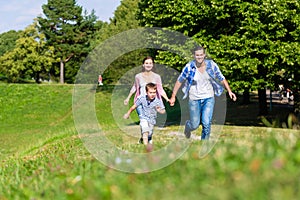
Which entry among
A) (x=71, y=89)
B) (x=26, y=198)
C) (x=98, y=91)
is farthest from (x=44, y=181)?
(x=71, y=89)

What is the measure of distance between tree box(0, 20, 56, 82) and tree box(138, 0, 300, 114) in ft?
151

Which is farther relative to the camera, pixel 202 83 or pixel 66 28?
pixel 66 28

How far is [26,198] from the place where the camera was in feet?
17.5

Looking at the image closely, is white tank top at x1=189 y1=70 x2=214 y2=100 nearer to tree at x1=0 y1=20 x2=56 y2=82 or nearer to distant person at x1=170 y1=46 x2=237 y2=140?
distant person at x1=170 y1=46 x2=237 y2=140

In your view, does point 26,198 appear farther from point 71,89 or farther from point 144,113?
point 71,89

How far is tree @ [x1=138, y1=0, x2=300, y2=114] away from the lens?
21531 mm

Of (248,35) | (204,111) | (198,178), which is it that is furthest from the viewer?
(248,35)

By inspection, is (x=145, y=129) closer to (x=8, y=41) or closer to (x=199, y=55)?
(x=199, y=55)

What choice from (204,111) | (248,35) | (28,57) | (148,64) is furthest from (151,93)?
(28,57)

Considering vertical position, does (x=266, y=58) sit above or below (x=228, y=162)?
above

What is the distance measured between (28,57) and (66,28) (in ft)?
25.6

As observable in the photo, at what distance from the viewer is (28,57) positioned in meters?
66.9

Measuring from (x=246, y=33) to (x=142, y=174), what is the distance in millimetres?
17761

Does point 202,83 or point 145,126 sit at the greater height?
point 202,83
